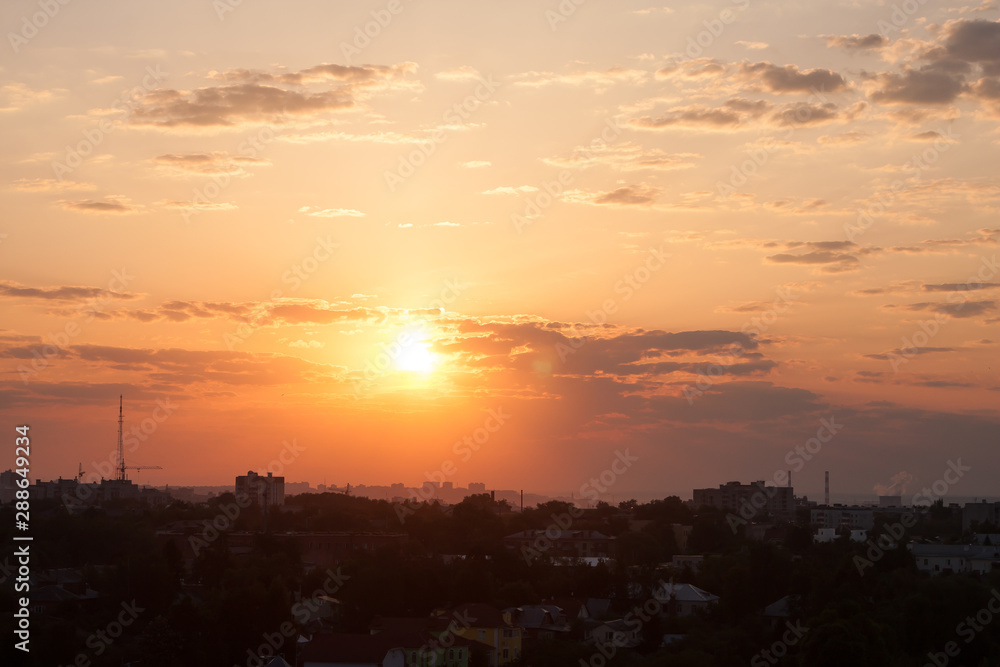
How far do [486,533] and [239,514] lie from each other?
28112mm

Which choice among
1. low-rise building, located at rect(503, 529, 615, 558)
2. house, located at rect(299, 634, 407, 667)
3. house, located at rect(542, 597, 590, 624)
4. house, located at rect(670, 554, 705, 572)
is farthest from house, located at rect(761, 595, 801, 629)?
low-rise building, located at rect(503, 529, 615, 558)

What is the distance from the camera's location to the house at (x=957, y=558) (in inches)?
2403

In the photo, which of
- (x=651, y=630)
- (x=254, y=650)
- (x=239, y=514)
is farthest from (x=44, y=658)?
(x=239, y=514)

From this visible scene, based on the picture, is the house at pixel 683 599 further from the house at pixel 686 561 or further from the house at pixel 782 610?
the house at pixel 686 561

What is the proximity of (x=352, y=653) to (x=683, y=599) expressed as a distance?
728 inches

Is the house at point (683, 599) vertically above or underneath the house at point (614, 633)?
above

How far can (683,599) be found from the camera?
50.5m

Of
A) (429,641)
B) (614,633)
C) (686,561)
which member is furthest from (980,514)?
(429,641)

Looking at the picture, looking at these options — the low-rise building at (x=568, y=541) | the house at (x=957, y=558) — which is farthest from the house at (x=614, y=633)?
the low-rise building at (x=568, y=541)

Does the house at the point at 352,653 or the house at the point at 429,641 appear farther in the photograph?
Result: the house at the point at 429,641

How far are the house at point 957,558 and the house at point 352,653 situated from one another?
3419cm

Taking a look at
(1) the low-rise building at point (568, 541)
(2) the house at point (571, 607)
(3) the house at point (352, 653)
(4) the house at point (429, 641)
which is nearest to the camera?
(3) the house at point (352, 653)

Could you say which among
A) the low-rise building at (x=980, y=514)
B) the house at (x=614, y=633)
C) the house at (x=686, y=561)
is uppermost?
the low-rise building at (x=980, y=514)

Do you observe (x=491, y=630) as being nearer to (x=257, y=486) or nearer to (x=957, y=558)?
(x=957, y=558)
